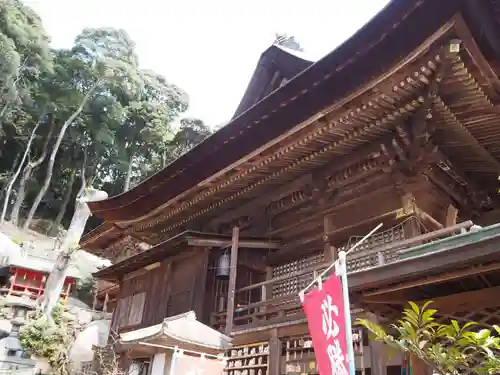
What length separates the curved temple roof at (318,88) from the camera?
537 cm

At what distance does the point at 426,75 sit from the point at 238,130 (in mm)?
3422

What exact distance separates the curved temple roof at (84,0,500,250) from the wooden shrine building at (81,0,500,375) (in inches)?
0.8

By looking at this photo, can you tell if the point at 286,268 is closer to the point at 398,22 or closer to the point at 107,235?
the point at 398,22

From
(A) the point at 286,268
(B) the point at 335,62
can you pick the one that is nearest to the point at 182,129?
(A) the point at 286,268

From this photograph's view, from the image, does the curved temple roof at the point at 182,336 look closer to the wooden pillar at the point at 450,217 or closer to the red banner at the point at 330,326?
the red banner at the point at 330,326

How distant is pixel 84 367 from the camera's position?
1581 centimetres

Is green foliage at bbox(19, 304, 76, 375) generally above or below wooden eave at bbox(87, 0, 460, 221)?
below

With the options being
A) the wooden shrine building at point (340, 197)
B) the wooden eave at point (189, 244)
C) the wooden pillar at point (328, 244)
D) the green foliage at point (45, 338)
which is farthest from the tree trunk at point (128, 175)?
the wooden pillar at point (328, 244)

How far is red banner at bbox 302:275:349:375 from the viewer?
3.61 meters

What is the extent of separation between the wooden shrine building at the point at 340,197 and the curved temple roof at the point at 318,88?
21 millimetres

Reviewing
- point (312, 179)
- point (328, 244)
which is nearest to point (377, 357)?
point (328, 244)

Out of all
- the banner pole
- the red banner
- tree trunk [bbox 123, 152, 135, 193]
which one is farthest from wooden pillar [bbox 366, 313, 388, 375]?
tree trunk [bbox 123, 152, 135, 193]

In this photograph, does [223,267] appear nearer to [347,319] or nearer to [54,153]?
[347,319]

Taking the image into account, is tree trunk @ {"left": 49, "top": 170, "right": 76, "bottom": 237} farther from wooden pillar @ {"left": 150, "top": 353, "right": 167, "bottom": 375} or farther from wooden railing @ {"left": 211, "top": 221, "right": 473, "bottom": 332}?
wooden pillar @ {"left": 150, "top": 353, "right": 167, "bottom": 375}
